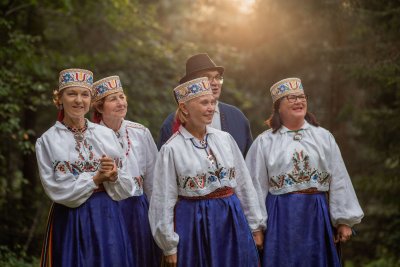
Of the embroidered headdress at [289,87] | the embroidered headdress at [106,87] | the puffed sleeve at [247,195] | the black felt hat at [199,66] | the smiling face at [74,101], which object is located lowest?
the puffed sleeve at [247,195]

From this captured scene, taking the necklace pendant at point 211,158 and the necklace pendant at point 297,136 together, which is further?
the necklace pendant at point 297,136

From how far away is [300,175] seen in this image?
5.32 meters

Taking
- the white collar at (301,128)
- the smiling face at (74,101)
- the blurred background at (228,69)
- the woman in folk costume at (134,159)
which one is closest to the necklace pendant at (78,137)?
the smiling face at (74,101)

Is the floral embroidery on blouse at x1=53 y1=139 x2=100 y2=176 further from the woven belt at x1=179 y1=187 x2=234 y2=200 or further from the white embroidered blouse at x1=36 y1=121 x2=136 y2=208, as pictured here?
the woven belt at x1=179 y1=187 x2=234 y2=200

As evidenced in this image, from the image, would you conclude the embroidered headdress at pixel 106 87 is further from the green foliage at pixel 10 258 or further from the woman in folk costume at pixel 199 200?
the green foliage at pixel 10 258

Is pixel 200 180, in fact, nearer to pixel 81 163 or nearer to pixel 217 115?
pixel 81 163

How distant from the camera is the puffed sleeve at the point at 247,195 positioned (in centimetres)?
486

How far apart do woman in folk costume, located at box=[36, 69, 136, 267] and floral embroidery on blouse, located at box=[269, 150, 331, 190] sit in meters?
1.31

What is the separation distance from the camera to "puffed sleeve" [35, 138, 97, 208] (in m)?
4.53

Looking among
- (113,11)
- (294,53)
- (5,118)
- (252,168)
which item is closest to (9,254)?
(5,118)

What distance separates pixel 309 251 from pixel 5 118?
4642 millimetres

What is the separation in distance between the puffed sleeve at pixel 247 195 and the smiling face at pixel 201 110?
38 centimetres

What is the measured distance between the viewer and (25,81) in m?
8.34

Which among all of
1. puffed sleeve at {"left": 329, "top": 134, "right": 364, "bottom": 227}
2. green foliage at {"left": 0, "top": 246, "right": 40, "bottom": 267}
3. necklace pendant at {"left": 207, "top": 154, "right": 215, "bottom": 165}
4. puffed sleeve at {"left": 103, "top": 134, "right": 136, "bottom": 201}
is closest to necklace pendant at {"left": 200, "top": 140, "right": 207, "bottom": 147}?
necklace pendant at {"left": 207, "top": 154, "right": 215, "bottom": 165}
